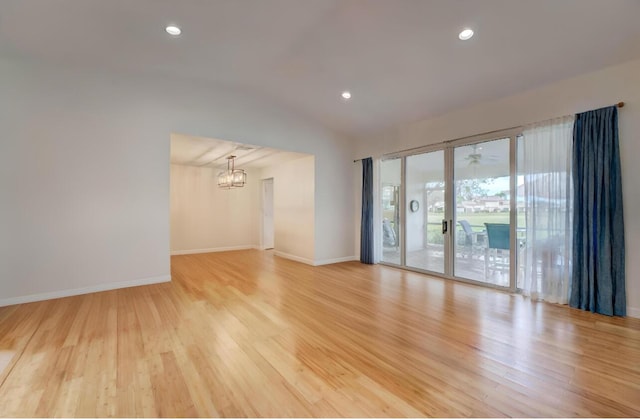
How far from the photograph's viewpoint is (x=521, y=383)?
191cm

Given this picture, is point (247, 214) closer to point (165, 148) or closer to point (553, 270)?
point (165, 148)

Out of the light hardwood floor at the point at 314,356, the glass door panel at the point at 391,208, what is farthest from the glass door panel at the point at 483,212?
the glass door panel at the point at 391,208

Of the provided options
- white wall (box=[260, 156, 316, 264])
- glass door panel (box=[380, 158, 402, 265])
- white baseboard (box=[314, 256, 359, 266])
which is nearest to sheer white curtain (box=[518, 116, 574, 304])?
glass door panel (box=[380, 158, 402, 265])

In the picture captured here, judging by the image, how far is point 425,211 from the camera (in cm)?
522

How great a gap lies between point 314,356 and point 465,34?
12.3 feet

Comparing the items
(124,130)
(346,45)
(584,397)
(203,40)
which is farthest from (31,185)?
(584,397)

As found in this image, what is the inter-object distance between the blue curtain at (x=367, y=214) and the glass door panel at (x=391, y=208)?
273 millimetres

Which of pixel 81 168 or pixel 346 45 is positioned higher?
pixel 346 45

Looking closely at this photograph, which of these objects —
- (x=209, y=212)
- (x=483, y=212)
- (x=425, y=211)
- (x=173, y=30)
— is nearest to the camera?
(x=173, y=30)

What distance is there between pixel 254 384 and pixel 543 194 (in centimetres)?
422

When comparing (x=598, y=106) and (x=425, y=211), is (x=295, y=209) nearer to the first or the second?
(x=425, y=211)

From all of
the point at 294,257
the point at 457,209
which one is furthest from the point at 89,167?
the point at 457,209

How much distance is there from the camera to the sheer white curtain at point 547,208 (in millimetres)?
3479

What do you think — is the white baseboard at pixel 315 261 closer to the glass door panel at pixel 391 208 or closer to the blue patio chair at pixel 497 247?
the glass door panel at pixel 391 208
